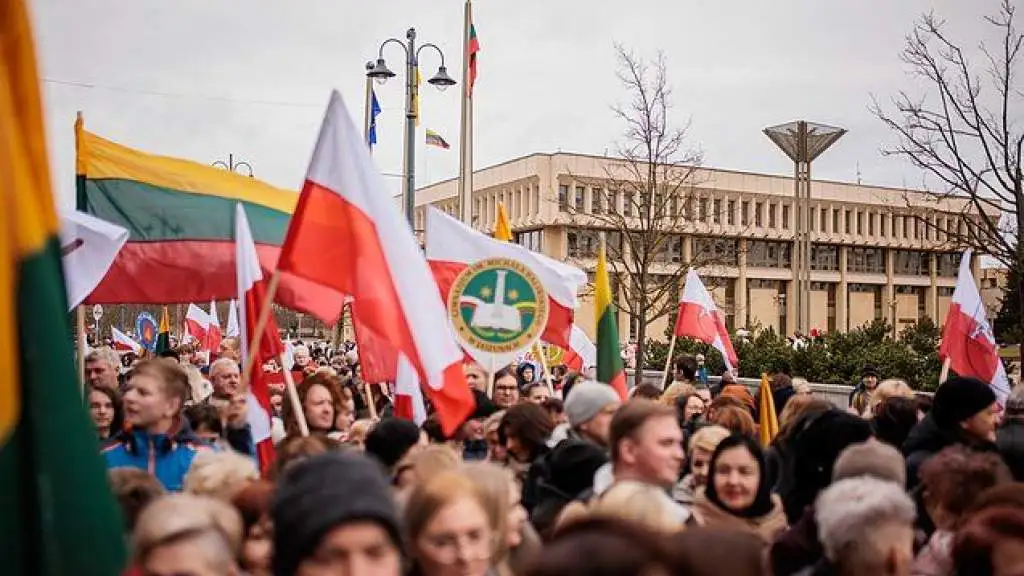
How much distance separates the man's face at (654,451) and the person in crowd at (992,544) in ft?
4.16

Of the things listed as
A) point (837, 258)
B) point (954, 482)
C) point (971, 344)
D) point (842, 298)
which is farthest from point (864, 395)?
point (837, 258)

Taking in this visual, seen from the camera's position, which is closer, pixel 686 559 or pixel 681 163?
pixel 686 559

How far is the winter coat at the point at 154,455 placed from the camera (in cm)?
577

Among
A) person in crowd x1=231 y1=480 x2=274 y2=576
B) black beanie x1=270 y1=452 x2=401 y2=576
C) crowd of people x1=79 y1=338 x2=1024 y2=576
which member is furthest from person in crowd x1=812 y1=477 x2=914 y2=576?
person in crowd x1=231 y1=480 x2=274 y2=576

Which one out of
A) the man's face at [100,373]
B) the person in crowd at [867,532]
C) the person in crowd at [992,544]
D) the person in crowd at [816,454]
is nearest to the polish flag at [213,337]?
the man's face at [100,373]

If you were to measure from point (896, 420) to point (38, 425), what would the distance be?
6.12 metres

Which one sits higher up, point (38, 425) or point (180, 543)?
point (38, 425)

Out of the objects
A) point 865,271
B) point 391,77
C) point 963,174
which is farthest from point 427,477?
point 865,271

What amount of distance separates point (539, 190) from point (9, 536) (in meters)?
75.4

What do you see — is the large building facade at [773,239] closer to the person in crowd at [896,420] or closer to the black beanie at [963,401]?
the person in crowd at [896,420]

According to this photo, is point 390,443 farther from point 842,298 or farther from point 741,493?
point 842,298

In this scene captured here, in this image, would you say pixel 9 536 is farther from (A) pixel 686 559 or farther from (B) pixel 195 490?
(B) pixel 195 490

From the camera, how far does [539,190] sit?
77.6 meters

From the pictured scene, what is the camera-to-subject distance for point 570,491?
18.2 ft
